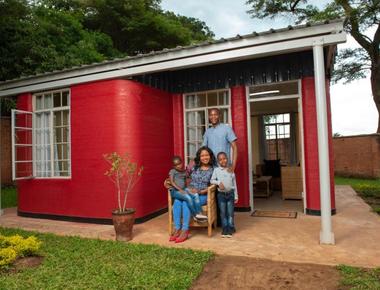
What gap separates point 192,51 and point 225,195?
2.27m

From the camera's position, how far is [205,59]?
16.3ft

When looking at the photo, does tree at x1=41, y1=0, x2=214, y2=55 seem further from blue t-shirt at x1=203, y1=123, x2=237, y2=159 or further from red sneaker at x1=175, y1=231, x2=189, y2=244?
red sneaker at x1=175, y1=231, x2=189, y2=244

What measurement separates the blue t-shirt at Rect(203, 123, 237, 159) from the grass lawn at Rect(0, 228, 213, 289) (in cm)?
176

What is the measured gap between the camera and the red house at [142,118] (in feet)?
18.9

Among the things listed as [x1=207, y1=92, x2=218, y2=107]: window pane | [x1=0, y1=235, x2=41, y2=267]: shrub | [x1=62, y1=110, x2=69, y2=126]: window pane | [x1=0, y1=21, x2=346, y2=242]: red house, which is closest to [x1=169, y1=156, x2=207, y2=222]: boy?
[x1=0, y1=21, x2=346, y2=242]: red house

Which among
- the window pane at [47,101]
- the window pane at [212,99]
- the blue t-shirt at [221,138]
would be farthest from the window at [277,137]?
the window pane at [47,101]

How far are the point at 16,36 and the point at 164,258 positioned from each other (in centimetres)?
1172

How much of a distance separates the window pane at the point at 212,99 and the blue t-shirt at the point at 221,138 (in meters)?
1.73

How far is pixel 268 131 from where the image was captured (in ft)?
38.1

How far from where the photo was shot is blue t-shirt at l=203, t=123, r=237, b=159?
16.8 feet

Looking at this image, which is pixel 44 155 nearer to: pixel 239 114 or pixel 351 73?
pixel 239 114

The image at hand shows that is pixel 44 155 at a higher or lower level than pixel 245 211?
higher

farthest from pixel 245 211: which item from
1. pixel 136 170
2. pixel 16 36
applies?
pixel 16 36

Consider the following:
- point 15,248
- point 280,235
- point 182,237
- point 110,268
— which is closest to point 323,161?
point 280,235
